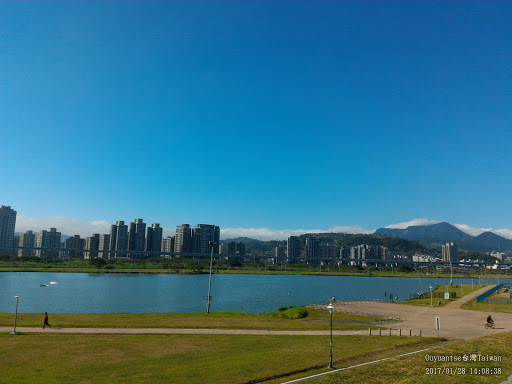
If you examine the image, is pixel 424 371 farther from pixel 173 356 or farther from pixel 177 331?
pixel 177 331

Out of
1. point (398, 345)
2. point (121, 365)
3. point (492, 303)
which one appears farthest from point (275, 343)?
point (492, 303)

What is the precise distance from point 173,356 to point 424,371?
15.1 meters

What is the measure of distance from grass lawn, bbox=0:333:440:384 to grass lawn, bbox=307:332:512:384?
2.27 metres

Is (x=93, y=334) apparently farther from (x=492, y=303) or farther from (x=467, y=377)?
(x=492, y=303)

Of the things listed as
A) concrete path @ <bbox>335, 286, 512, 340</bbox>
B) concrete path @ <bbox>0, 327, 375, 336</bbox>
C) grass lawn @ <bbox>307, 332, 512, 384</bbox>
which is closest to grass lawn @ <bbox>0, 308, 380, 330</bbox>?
concrete path @ <bbox>0, 327, 375, 336</bbox>

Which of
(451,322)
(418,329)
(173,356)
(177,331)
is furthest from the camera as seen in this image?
(451,322)

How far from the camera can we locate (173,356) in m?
23.1

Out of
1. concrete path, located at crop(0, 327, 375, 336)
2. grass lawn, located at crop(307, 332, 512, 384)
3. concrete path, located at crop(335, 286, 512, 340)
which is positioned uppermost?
grass lawn, located at crop(307, 332, 512, 384)

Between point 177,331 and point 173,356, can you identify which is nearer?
point 173,356

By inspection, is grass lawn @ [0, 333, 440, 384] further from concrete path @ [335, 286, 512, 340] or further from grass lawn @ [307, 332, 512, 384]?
concrete path @ [335, 286, 512, 340]

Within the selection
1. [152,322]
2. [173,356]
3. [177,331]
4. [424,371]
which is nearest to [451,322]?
[424,371]

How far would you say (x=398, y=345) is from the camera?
1113 inches

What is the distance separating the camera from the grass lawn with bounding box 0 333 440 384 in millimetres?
18922

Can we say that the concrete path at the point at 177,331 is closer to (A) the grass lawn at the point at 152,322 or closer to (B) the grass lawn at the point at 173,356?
(A) the grass lawn at the point at 152,322
